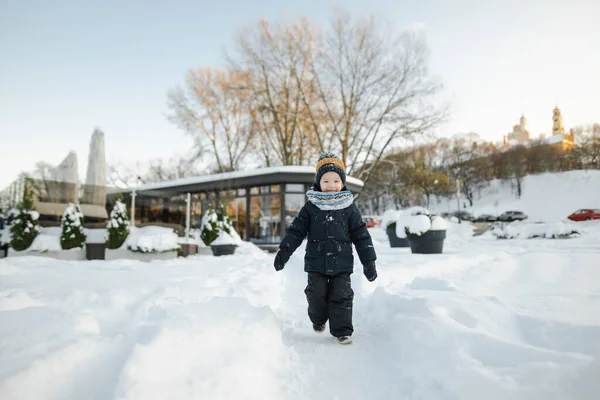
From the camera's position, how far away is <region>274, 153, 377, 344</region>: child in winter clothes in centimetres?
289

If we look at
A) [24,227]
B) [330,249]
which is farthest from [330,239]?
[24,227]

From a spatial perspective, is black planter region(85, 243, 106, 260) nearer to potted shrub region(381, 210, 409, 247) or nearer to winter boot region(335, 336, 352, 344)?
potted shrub region(381, 210, 409, 247)

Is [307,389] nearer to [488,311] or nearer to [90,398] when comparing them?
[90,398]

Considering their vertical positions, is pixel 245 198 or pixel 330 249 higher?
pixel 245 198

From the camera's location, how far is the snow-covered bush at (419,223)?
328 inches

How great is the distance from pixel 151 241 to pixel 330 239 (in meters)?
8.31

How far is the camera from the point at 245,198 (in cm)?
1744

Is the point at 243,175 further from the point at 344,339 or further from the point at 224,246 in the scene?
the point at 344,339

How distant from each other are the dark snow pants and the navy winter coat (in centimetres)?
10

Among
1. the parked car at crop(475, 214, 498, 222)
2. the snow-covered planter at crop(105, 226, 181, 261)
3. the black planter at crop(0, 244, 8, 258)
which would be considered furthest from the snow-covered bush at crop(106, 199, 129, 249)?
the parked car at crop(475, 214, 498, 222)

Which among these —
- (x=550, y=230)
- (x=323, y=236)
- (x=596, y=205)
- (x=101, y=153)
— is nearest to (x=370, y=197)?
(x=596, y=205)

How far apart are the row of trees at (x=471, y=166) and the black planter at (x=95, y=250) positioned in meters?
26.9

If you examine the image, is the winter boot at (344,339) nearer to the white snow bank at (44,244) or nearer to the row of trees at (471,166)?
the white snow bank at (44,244)

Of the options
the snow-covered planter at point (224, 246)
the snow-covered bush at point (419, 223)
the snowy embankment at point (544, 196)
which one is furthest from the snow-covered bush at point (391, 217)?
the snowy embankment at point (544, 196)
